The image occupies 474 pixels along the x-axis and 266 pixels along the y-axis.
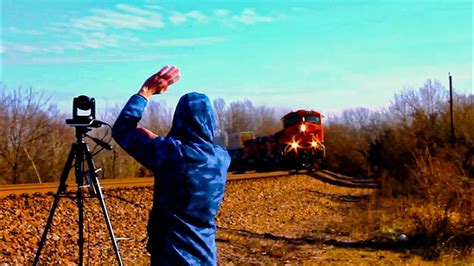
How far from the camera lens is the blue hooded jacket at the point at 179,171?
3445mm

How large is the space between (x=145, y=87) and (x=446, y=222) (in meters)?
10.1

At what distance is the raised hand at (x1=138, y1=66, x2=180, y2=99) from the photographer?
144 inches

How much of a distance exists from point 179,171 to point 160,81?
62cm

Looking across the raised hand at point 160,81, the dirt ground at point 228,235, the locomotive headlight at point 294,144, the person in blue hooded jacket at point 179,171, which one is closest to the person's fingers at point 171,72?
the raised hand at point 160,81

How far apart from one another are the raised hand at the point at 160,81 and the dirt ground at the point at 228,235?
490 cm

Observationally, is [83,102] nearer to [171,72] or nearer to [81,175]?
[81,175]

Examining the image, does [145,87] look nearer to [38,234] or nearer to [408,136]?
[38,234]

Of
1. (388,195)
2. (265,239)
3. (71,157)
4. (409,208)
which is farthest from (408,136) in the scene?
(71,157)

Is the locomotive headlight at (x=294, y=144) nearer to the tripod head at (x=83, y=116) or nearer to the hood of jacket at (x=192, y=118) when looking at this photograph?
the tripod head at (x=83, y=116)

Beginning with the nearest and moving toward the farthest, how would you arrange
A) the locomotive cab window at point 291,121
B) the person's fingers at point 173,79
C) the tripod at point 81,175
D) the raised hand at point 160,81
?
the raised hand at point 160,81, the person's fingers at point 173,79, the tripod at point 81,175, the locomotive cab window at point 291,121

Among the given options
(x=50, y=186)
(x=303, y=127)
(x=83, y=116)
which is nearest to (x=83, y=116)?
(x=83, y=116)

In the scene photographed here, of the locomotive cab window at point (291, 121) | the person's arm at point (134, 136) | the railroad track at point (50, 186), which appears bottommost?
the railroad track at point (50, 186)

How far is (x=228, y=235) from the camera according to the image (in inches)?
461

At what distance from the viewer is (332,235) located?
44.3ft
